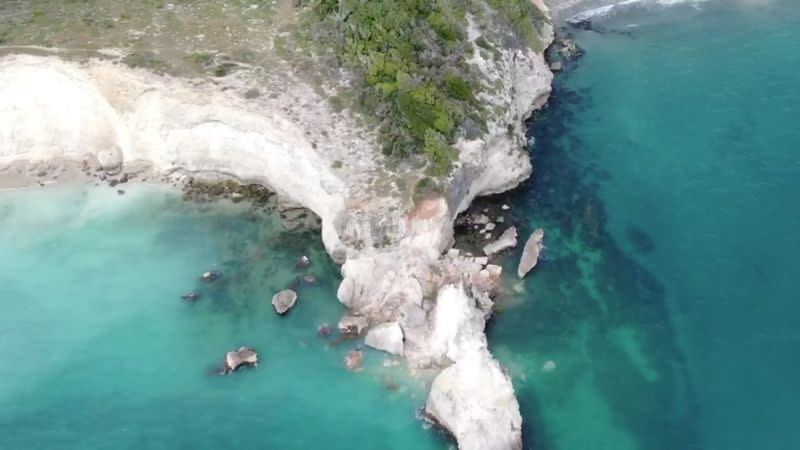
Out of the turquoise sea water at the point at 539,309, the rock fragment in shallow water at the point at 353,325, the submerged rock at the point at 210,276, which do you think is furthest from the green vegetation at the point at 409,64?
the submerged rock at the point at 210,276

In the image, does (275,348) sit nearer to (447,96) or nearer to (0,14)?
(447,96)

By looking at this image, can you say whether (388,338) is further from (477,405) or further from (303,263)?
(303,263)

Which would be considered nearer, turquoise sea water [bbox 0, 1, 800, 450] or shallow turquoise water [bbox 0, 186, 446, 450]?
turquoise sea water [bbox 0, 1, 800, 450]

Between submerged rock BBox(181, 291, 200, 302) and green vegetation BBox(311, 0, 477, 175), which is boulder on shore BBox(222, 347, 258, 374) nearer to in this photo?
submerged rock BBox(181, 291, 200, 302)

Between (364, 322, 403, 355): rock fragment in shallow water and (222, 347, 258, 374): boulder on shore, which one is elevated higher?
(364, 322, 403, 355): rock fragment in shallow water

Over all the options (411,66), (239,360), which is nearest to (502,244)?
(411,66)

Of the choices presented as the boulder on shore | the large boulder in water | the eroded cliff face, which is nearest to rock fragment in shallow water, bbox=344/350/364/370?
the eroded cliff face
